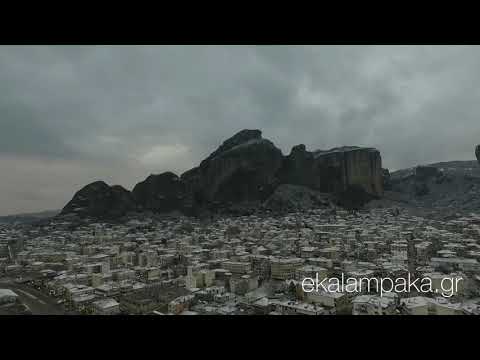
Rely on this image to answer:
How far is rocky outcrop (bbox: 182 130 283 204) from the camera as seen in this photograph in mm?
33156

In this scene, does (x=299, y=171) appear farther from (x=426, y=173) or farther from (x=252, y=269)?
(x=252, y=269)

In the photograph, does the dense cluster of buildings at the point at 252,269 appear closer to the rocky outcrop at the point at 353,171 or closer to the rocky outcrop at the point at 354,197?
the rocky outcrop at the point at 354,197

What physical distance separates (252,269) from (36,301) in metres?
6.38

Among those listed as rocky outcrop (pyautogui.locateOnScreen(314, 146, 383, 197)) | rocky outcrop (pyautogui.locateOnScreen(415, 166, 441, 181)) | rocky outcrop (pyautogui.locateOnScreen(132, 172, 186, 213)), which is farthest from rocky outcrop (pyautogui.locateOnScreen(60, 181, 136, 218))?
rocky outcrop (pyautogui.locateOnScreen(415, 166, 441, 181))

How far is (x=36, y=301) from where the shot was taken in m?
9.44

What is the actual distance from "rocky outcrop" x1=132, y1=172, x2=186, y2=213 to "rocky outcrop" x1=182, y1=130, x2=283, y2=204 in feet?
4.49

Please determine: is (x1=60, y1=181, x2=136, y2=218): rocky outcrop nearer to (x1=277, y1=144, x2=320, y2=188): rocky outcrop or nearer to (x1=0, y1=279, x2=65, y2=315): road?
(x1=277, y1=144, x2=320, y2=188): rocky outcrop

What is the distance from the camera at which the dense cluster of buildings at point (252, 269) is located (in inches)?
300

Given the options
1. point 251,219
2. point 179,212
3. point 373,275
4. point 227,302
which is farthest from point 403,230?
point 179,212

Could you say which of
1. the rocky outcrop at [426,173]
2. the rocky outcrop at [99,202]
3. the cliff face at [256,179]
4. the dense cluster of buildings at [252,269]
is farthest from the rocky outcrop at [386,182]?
the rocky outcrop at [99,202]

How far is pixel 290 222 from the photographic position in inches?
961

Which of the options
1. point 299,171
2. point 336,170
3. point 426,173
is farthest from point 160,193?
point 426,173
